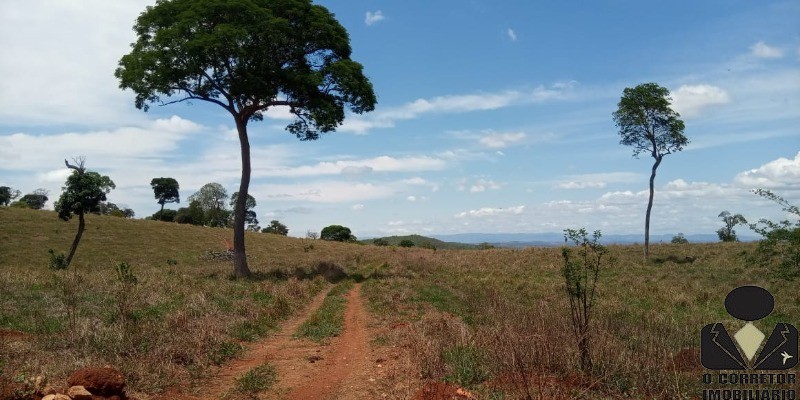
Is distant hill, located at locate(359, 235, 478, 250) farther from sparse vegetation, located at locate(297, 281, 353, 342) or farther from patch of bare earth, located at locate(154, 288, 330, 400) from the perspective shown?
patch of bare earth, located at locate(154, 288, 330, 400)

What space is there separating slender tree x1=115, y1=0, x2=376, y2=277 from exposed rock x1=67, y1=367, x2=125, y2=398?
1791cm

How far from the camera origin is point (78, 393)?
5953mm

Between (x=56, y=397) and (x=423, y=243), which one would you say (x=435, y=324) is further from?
(x=423, y=243)

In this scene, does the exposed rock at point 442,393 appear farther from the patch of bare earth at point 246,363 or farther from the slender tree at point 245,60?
the slender tree at point 245,60

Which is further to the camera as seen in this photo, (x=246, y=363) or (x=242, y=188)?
(x=242, y=188)

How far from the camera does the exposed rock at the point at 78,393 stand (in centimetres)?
593

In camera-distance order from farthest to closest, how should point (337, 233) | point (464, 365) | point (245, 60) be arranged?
point (337, 233) → point (245, 60) → point (464, 365)

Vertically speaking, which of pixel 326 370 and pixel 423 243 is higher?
pixel 423 243

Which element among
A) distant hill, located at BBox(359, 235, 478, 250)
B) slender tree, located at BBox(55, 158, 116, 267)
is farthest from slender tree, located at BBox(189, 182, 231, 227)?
slender tree, located at BBox(55, 158, 116, 267)

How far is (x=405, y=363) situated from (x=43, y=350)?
6219mm

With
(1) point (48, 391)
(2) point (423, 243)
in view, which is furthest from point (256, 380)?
(2) point (423, 243)

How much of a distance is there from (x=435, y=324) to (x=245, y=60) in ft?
56.7

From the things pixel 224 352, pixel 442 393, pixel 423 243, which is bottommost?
pixel 224 352

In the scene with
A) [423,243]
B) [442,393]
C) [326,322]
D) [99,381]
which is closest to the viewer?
[99,381]
